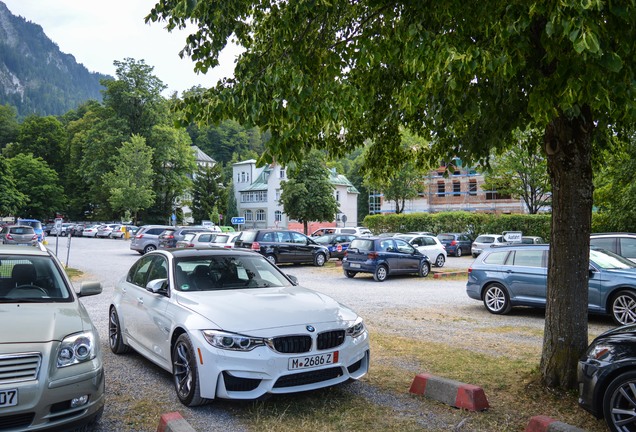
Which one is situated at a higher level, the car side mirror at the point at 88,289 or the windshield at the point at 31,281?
the windshield at the point at 31,281

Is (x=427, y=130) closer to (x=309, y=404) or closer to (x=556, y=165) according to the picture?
(x=556, y=165)

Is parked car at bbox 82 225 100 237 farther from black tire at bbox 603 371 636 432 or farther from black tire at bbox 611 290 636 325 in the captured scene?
black tire at bbox 603 371 636 432

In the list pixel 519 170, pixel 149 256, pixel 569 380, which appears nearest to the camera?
pixel 569 380

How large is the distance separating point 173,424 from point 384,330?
5704mm

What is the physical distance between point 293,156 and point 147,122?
65.1m

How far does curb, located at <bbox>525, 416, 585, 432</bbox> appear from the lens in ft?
13.7

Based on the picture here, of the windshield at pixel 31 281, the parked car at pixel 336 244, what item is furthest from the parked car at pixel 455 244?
the windshield at pixel 31 281

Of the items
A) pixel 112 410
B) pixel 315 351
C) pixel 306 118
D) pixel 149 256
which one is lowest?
pixel 112 410

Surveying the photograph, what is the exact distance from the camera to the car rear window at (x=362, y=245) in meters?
19.7

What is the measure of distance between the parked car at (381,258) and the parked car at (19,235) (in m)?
19.6

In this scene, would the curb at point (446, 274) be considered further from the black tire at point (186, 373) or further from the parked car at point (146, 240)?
the parked car at point (146, 240)

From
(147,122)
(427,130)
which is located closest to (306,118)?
(427,130)

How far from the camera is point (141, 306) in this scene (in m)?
6.37

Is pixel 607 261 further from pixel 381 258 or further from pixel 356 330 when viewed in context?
pixel 381 258
